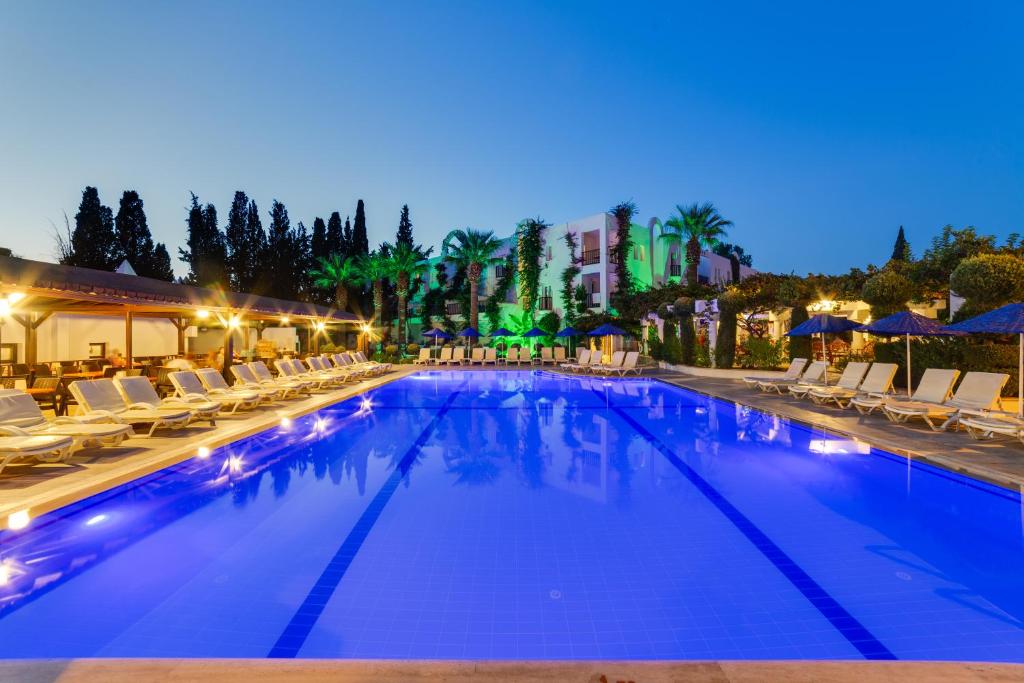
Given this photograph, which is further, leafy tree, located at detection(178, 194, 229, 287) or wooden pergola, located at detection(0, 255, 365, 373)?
leafy tree, located at detection(178, 194, 229, 287)

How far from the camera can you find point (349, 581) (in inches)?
146

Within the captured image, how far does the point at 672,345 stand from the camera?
21.6m

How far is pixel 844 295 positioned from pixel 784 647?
1601 cm

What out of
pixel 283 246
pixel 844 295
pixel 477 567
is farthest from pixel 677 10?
pixel 477 567

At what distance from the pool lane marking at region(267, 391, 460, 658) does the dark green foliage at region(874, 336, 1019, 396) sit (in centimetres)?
1060

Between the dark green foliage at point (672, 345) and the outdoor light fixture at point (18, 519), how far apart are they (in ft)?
63.7

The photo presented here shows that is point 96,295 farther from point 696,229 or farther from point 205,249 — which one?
point 205,249

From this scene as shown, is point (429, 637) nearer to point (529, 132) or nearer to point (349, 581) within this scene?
point (349, 581)

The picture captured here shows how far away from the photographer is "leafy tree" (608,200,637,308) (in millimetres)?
30844

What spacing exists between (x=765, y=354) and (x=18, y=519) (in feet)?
60.6

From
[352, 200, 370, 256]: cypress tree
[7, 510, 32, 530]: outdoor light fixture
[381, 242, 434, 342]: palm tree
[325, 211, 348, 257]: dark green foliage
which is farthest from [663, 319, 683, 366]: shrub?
[325, 211, 348, 257]: dark green foliage

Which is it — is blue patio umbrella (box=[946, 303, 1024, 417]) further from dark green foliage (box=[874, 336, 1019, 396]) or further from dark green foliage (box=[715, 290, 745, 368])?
dark green foliage (box=[715, 290, 745, 368])

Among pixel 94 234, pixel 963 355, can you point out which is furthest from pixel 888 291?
pixel 94 234

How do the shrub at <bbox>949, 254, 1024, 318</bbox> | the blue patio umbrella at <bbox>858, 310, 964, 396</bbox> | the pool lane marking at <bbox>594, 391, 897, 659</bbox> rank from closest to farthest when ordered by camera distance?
the pool lane marking at <bbox>594, 391, 897, 659</bbox>
the shrub at <bbox>949, 254, 1024, 318</bbox>
the blue patio umbrella at <bbox>858, 310, 964, 396</bbox>
